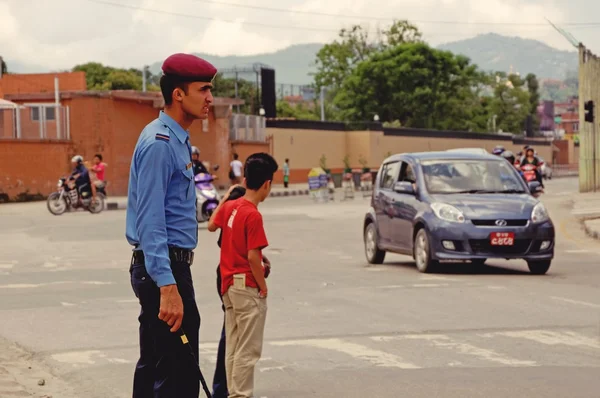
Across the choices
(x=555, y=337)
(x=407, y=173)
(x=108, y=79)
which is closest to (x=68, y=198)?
(x=407, y=173)

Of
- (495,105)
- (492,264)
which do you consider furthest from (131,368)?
(495,105)

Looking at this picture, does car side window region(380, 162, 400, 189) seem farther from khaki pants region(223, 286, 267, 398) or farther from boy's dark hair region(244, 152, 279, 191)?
khaki pants region(223, 286, 267, 398)

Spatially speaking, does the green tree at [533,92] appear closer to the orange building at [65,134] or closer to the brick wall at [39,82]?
the brick wall at [39,82]

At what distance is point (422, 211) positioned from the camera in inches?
679

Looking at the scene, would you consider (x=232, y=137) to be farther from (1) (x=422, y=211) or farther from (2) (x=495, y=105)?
(2) (x=495, y=105)

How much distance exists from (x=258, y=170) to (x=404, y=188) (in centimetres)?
1024

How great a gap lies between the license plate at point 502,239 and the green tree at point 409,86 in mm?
87149

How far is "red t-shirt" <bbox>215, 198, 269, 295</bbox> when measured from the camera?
7.38 metres

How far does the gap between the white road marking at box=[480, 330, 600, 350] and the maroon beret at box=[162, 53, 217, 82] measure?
5603 mm

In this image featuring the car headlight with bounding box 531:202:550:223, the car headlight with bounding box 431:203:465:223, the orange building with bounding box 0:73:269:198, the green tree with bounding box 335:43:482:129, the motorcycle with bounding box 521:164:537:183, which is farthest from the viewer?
the green tree with bounding box 335:43:482:129

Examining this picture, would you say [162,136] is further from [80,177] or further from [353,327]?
[80,177]

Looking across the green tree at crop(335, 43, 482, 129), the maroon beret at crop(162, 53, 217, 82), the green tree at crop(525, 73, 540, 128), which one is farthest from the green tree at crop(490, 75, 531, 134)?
the maroon beret at crop(162, 53, 217, 82)

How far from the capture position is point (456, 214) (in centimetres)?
1672

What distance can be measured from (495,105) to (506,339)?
5555 inches
